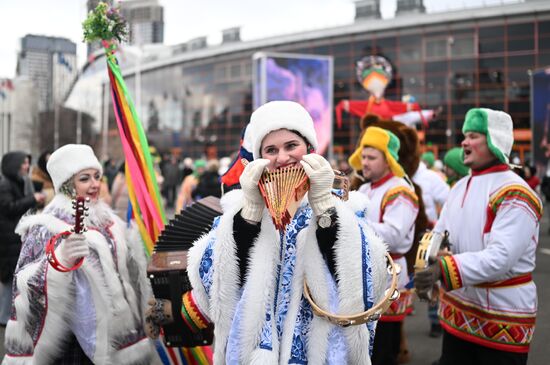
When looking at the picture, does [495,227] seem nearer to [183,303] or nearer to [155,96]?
[183,303]

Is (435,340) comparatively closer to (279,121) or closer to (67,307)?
(67,307)

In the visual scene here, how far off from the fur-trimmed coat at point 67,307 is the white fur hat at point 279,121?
5.66ft

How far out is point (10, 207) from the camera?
6.32 meters

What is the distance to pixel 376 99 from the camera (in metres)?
10.1

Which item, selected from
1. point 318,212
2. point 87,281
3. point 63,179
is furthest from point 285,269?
point 63,179

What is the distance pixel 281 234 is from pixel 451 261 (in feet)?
4.42

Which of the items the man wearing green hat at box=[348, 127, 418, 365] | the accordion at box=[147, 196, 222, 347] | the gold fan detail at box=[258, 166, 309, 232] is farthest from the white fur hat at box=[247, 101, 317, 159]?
the man wearing green hat at box=[348, 127, 418, 365]

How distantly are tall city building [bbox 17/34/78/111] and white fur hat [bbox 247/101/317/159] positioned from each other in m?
20.6

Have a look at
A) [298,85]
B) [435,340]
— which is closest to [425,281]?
[435,340]

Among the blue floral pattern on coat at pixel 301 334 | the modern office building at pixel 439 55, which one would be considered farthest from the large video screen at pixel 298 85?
the modern office building at pixel 439 55

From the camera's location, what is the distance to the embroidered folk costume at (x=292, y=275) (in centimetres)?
199

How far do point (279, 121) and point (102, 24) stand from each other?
2184 mm

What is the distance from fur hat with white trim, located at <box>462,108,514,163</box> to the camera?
3305mm

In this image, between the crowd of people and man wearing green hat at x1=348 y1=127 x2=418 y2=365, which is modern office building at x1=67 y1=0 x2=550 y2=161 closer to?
man wearing green hat at x1=348 y1=127 x2=418 y2=365
